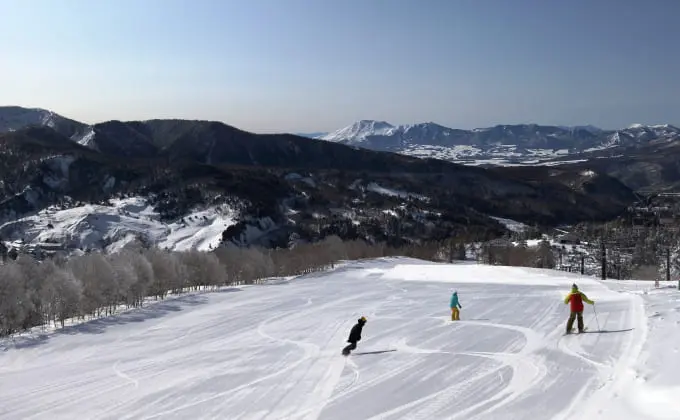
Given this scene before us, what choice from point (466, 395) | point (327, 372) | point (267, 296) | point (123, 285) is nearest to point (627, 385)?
point (466, 395)

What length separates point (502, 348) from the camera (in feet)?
70.4

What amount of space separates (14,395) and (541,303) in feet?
90.1

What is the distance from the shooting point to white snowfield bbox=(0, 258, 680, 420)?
14859 millimetres

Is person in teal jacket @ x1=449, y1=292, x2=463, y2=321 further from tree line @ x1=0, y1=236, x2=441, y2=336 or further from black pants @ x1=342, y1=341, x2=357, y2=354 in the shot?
tree line @ x1=0, y1=236, x2=441, y2=336

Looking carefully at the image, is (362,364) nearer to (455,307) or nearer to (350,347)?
(350,347)

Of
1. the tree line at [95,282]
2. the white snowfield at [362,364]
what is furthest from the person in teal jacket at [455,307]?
the tree line at [95,282]

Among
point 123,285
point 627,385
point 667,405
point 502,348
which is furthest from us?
point 123,285

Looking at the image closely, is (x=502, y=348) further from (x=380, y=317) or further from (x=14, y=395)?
(x=14, y=395)

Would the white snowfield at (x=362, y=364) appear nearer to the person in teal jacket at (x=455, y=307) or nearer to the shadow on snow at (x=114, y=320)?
the shadow on snow at (x=114, y=320)

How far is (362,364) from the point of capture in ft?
65.2

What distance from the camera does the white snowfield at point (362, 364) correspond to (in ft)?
48.8

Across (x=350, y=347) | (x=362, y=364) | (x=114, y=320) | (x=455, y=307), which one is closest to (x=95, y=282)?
(x=114, y=320)

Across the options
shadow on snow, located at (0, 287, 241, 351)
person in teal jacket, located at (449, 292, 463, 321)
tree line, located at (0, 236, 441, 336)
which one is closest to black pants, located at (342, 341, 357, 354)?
person in teal jacket, located at (449, 292, 463, 321)

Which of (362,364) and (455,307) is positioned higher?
(455,307)
